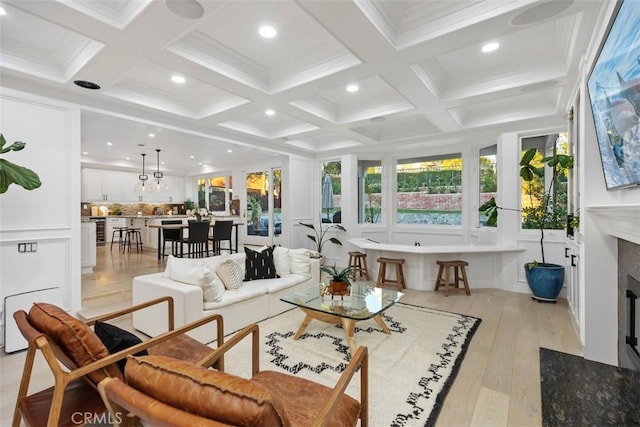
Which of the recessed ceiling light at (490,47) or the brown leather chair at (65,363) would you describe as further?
the recessed ceiling light at (490,47)

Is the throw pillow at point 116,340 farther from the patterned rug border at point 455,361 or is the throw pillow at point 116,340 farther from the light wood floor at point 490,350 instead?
the patterned rug border at point 455,361

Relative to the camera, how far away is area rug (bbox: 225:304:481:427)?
6.42 ft

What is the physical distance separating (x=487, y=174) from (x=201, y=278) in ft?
16.1

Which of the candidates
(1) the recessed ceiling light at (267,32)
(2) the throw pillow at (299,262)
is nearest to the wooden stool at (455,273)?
(2) the throw pillow at (299,262)

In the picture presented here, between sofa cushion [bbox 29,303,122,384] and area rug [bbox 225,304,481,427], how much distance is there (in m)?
1.15

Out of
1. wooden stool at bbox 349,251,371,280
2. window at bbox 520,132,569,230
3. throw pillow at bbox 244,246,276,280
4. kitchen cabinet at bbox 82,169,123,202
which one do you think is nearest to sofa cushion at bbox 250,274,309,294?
throw pillow at bbox 244,246,276,280

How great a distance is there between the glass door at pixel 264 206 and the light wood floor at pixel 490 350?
10.9 ft

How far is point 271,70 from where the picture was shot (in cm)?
328

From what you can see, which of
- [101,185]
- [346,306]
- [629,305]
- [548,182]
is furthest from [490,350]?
[101,185]

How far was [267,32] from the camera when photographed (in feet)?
8.35

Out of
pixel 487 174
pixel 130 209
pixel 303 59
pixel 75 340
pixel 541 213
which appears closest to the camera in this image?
pixel 75 340

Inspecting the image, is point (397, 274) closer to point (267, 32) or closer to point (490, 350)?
point (490, 350)

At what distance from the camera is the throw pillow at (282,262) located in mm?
4015

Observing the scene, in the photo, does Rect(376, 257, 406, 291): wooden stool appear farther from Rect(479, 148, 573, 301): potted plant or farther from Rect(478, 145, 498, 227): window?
Rect(478, 145, 498, 227): window
